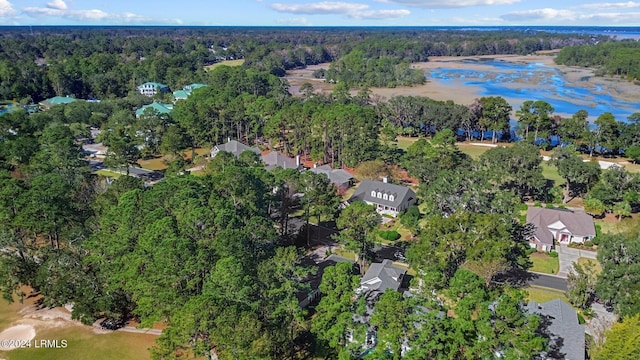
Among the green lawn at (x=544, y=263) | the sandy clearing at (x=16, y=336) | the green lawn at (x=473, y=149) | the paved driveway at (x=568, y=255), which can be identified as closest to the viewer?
the sandy clearing at (x=16, y=336)

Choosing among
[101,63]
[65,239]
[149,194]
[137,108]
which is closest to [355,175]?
[149,194]

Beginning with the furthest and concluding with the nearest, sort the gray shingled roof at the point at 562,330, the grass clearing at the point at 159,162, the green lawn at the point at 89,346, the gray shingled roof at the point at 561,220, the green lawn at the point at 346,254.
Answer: the grass clearing at the point at 159,162, the gray shingled roof at the point at 561,220, the green lawn at the point at 346,254, the green lawn at the point at 89,346, the gray shingled roof at the point at 562,330

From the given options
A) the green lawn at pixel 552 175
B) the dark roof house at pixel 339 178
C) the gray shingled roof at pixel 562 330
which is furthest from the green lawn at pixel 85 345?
the green lawn at pixel 552 175

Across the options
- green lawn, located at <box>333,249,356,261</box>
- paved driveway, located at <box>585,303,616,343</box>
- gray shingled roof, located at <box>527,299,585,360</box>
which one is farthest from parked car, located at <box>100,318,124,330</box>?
paved driveway, located at <box>585,303,616,343</box>

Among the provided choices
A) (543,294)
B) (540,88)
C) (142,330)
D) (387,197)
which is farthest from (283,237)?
(540,88)

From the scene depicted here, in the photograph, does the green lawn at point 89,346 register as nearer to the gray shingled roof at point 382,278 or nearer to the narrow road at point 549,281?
the gray shingled roof at point 382,278

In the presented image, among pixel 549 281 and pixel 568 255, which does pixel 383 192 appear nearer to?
pixel 568 255

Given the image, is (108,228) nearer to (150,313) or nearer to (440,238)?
(150,313)
